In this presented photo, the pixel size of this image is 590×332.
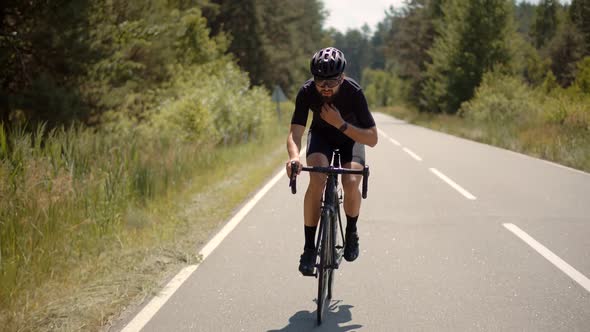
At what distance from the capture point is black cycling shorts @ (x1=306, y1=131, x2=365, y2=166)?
4664 millimetres

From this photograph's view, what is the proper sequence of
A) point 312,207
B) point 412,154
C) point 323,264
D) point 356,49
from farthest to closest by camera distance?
point 356,49
point 412,154
point 312,207
point 323,264

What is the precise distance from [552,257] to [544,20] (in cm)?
9795

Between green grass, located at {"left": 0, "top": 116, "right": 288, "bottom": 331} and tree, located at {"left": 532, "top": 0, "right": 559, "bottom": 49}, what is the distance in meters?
94.4

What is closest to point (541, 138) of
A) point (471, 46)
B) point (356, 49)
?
point (471, 46)

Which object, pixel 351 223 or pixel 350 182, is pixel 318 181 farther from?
pixel 351 223

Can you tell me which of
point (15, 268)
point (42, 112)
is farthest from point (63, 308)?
point (42, 112)

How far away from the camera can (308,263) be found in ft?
14.5

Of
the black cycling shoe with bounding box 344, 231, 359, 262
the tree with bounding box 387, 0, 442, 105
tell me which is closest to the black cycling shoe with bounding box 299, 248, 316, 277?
the black cycling shoe with bounding box 344, 231, 359, 262

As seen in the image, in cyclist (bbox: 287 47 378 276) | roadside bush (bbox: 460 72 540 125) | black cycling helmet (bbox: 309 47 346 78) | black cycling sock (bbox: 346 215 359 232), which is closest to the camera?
black cycling helmet (bbox: 309 47 346 78)

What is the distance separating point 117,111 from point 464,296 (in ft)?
40.0

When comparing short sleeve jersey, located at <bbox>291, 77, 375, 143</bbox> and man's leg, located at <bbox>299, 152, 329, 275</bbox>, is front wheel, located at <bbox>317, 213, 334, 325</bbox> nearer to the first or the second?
man's leg, located at <bbox>299, 152, 329, 275</bbox>

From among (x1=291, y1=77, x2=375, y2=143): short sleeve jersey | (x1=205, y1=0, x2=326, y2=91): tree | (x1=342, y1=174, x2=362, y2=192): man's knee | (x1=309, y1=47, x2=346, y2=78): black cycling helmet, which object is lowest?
(x1=342, y1=174, x2=362, y2=192): man's knee

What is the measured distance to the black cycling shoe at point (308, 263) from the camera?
4398mm

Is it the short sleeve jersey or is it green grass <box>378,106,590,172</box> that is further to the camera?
green grass <box>378,106,590,172</box>
